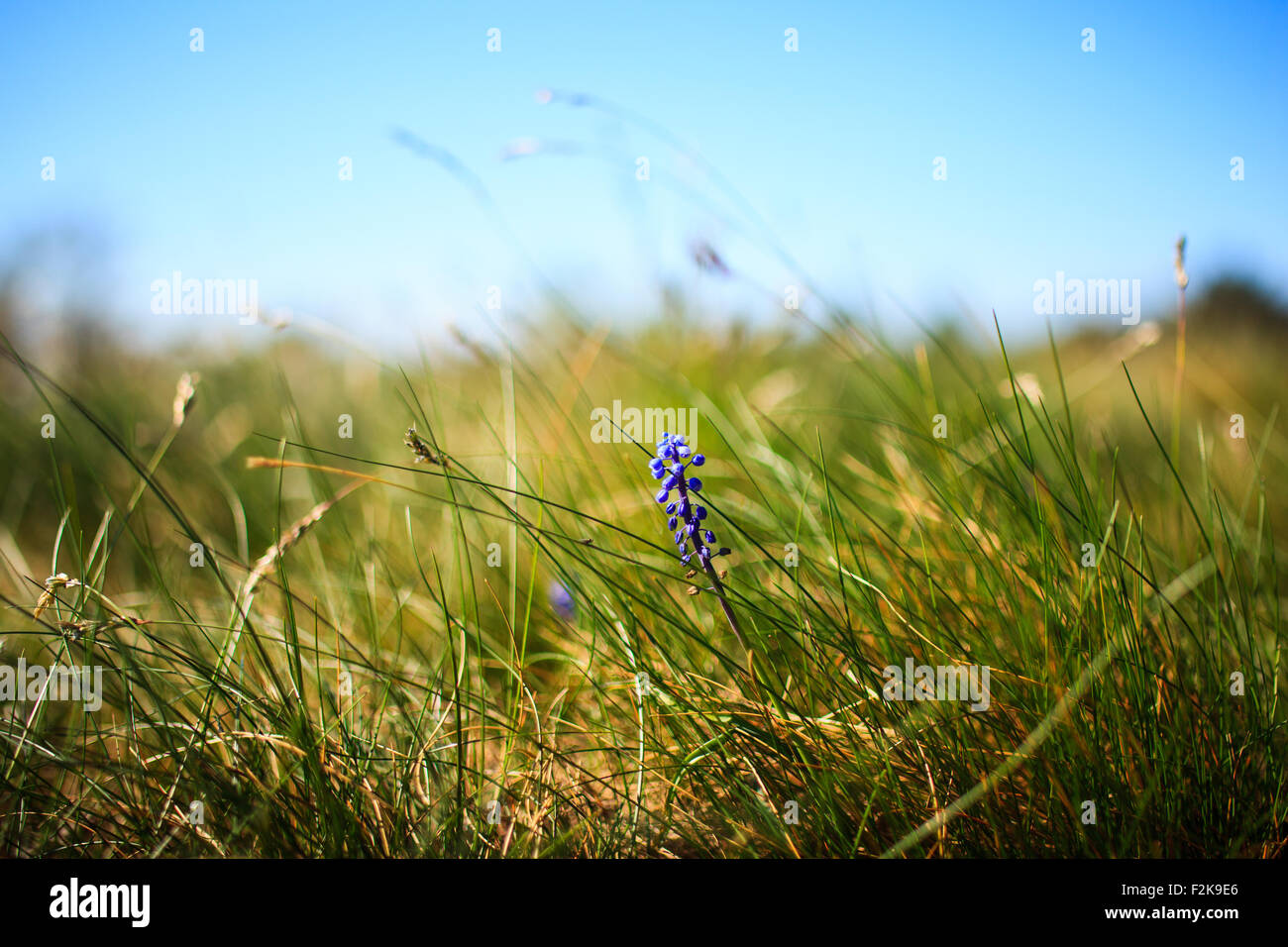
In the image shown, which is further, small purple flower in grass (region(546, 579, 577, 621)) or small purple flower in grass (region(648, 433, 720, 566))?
small purple flower in grass (region(546, 579, 577, 621))

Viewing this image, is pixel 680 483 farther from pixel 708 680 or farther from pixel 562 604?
pixel 562 604

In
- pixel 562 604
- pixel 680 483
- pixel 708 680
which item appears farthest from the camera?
pixel 562 604

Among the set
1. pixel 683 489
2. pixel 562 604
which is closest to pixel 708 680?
pixel 683 489

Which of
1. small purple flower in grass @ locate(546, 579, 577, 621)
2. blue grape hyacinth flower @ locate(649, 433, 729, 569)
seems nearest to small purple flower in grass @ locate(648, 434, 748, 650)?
blue grape hyacinth flower @ locate(649, 433, 729, 569)

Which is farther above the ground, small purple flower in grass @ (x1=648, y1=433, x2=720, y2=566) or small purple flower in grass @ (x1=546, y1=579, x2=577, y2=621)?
small purple flower in grass @ (x1=648, y1=433, x2=720, y2=566)

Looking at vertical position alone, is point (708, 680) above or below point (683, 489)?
below

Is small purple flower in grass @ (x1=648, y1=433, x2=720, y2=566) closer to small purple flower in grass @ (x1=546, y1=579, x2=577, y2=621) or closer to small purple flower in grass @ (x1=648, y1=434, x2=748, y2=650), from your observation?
small purple flower in grass @ (x1=648, y1=434, x2=748, y2=650)

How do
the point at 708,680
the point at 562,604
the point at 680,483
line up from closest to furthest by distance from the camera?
the point at 680,483 < the point at 708,680 < the point at 562,604

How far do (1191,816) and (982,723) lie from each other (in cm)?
34

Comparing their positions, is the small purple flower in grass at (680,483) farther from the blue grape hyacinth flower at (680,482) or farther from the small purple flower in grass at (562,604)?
the small purple flower in grass at (562,604)

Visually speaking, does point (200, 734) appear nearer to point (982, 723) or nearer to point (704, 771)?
point (704, 771)

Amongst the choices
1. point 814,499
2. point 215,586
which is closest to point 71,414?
point 215,586

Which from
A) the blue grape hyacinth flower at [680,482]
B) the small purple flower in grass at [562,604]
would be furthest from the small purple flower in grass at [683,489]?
the small purple flower in grass at [562,604]

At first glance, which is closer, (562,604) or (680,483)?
(680,483)
